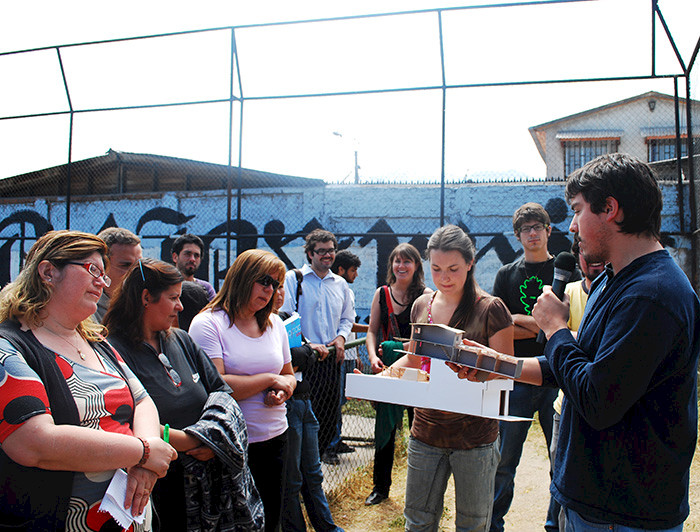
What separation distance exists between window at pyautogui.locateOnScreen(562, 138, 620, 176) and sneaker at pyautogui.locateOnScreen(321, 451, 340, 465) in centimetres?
2159

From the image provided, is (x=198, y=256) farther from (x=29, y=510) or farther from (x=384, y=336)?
(x=29, y=510)

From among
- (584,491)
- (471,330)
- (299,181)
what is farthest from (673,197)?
(299,181)

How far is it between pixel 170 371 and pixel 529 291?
97.4 inches

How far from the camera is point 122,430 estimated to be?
1809mm

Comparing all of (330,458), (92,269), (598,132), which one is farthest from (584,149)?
(92,269)

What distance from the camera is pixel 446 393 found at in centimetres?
189

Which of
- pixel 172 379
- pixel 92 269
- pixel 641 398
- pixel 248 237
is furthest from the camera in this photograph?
pixel 248 237

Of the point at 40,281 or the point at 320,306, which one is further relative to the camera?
the point at 320,306

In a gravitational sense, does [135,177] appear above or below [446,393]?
above

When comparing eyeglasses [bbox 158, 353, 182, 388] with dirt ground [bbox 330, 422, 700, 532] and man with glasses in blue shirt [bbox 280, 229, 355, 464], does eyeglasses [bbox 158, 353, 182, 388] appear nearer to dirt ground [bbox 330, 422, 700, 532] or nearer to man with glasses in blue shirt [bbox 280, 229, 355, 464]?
dirt ground [bbox 330, 422, 700, 532]

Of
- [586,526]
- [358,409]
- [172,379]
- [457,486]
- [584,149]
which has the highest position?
[584,149]

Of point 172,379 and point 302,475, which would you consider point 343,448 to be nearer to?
point 302,475

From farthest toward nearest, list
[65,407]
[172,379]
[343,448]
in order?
[343,448] → [172,379] → [65,407]

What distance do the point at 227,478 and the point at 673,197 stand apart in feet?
23.7
